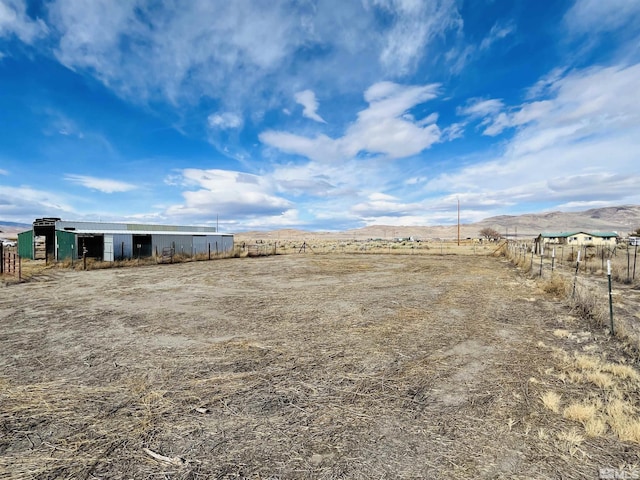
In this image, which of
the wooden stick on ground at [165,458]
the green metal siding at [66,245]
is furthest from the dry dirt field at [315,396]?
the green metal siding at [66,245]

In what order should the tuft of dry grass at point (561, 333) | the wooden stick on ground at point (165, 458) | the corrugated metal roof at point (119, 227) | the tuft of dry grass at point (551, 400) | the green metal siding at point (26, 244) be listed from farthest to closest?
the green metal siding at point (26, 244), the corrugated metal roof at point (119, 227), the tuft of dry grass at point (561, 333), the tuft of dry grass at point (551, 400), the wooden stick on ground at point (165, 458)

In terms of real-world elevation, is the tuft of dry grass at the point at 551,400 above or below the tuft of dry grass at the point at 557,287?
below

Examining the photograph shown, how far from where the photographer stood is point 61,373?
5.55 m

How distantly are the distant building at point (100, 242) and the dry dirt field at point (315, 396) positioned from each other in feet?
57.9

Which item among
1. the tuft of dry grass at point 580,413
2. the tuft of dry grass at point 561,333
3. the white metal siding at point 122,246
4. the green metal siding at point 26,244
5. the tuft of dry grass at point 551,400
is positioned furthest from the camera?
the green metal siding at point 26,244

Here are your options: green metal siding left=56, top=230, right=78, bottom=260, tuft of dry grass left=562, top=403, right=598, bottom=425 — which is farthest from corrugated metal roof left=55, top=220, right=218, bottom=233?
tuft of dry grass left=562, top=403, right=598, bottom=425

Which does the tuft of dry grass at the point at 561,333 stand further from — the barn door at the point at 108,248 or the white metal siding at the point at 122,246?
the barn door at the point at 108,248

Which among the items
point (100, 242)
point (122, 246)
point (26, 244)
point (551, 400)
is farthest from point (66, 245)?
point (551, 400)

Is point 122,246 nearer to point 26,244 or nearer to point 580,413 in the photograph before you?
point 26,244

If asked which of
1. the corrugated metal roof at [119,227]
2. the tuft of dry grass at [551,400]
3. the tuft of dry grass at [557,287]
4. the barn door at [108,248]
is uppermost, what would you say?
the corrugated metal roof at [119,227]

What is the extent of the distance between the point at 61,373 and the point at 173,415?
275 cm

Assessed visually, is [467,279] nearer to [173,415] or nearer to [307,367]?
[307,367]

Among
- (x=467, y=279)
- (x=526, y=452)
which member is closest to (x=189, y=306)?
(x=526, y=452)

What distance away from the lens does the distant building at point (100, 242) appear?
25.7 meters
